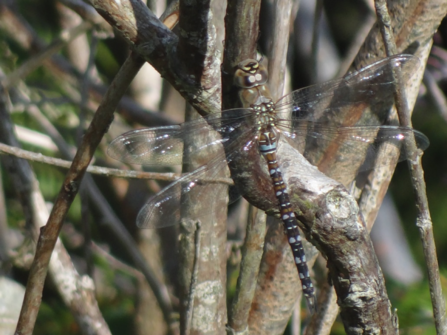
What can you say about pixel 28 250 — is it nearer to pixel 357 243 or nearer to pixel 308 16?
pixel 357 243

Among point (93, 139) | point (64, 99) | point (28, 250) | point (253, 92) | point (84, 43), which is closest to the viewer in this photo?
point (93, 139)

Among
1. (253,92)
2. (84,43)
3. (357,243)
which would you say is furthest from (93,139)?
(84,43)

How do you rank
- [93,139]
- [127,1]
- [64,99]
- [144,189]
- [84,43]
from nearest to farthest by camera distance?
[127,1] → [93,139] → [64,99] → [144,189] → [84,43]

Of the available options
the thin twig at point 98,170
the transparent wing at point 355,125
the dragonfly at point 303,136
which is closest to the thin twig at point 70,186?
the thin twig at point 98,170

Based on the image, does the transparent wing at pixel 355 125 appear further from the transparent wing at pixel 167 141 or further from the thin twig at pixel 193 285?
the thin twig at pixel 193 285

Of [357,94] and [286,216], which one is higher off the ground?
[357,94]

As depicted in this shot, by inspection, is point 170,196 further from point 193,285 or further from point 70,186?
point 70,186

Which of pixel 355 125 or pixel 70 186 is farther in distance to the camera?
pixel 355 125

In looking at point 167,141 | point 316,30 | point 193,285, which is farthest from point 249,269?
point 316,30
